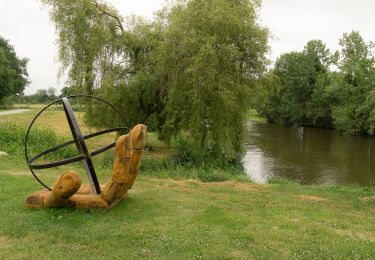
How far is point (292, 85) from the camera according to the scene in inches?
2500

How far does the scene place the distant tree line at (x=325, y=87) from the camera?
165 feet

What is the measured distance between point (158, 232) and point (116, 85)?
51.6 feet

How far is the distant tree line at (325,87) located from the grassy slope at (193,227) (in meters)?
36.7

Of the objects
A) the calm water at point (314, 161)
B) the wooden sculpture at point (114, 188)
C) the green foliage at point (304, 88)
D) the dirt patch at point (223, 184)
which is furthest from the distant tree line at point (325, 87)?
the wooden sculpture at point (114, 188)

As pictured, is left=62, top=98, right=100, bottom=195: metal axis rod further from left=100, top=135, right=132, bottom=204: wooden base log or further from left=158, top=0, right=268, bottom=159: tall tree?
left=158, top=0, right=268, bottom=159: tall tree

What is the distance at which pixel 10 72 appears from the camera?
61.2 meters

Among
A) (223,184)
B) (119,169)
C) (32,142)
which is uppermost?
(119,169)

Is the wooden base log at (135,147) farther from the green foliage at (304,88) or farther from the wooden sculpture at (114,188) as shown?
the green foliage at (304,88)

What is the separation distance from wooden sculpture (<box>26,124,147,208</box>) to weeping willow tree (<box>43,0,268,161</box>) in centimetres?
1009

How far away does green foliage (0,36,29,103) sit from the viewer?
6120cm

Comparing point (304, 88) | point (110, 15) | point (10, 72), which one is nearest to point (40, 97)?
point (10, 72)

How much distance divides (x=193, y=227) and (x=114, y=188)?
7.01 feet

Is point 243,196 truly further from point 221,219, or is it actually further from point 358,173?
point 358,173

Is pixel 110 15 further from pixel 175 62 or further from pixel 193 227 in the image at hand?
pixel 193 227
